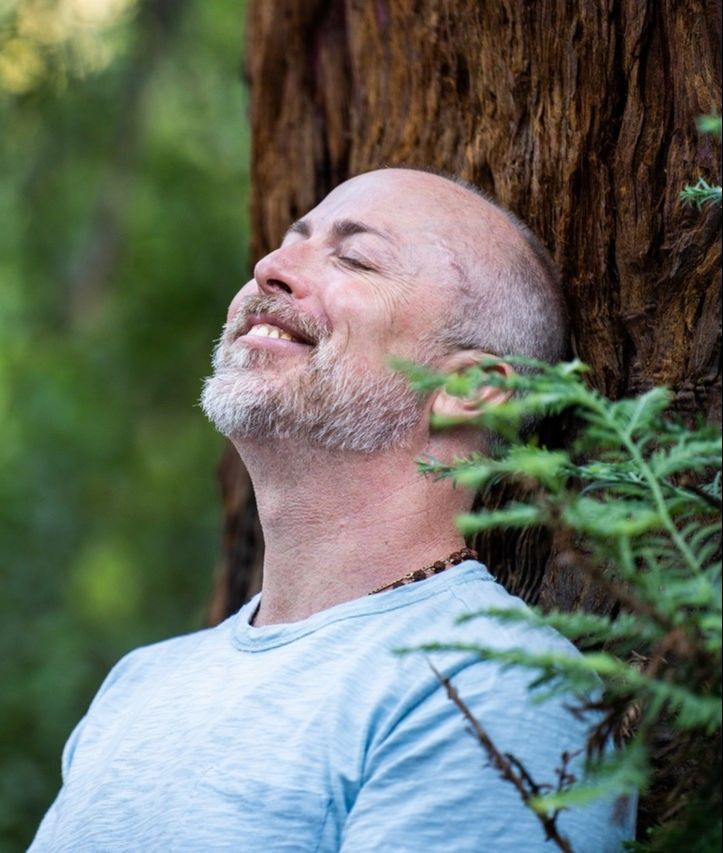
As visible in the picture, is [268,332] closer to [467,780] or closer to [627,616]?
[467,780]

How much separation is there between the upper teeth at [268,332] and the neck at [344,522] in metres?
0.21

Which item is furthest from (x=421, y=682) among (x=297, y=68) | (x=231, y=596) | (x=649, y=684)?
(x=297, y=68)

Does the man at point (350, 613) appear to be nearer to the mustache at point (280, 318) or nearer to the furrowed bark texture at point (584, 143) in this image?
the mustache at point (280, 318)

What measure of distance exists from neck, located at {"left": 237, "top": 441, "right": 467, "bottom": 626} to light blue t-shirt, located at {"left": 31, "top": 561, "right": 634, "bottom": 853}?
0.10m

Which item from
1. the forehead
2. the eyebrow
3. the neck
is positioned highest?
the forehead

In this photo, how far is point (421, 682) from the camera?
1855 mm

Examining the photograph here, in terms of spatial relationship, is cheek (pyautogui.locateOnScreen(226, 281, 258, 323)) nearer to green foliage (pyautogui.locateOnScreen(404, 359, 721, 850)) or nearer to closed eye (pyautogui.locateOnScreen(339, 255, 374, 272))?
closed eye (pyautogui.locateOnScreen(339, 255, 374, 272))

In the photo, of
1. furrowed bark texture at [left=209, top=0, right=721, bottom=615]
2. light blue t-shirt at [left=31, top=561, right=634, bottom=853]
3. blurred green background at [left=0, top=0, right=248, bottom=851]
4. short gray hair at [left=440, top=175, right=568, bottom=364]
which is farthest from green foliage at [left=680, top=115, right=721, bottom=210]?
blurred green background at [left=0, top=0, right=248, bottom=851]

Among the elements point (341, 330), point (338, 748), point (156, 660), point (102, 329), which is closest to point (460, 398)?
point (341, 330)

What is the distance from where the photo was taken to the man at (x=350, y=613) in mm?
1750

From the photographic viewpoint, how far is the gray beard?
223 centimetres

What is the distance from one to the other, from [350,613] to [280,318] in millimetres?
586

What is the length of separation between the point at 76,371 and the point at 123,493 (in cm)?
127

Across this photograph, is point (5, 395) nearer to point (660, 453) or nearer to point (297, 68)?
point (297, 68)
